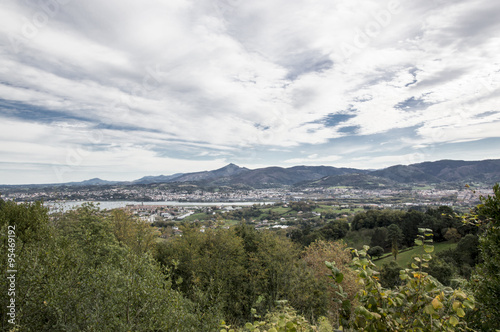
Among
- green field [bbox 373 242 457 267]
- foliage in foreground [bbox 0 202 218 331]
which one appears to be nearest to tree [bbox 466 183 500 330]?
foliage in foreground [bbox 0 202 218 331]

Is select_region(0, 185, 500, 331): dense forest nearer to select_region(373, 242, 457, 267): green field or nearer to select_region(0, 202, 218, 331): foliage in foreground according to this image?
select_region(0, 202, 218, 331): foliage in foreground

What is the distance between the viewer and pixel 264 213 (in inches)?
4119

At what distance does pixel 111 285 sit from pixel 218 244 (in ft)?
47.9

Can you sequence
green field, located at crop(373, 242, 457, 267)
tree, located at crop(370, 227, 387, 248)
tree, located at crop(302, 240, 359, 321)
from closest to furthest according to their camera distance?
tree, located at crop(302, 240, 359, 321)
green field, located at crop(373, 242, 457, 267)
tree, located at crop(370, 227, 387, 248)

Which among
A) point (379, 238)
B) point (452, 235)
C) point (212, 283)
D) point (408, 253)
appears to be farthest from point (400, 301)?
point (379, 238)

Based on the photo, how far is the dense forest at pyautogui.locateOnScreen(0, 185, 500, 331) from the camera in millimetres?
2396

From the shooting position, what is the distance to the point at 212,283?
13609 mm

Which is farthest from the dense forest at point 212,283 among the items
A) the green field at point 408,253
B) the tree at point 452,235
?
the tree at point 452,235

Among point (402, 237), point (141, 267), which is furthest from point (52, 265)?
point (402, 237)

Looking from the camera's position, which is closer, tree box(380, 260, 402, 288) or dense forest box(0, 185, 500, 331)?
dense forest box(0, 185, 500, 331)

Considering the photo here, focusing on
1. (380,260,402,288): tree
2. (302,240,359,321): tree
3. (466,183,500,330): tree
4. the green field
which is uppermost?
(466,183,500,330): tree

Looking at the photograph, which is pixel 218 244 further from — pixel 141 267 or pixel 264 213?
pixel 264 213

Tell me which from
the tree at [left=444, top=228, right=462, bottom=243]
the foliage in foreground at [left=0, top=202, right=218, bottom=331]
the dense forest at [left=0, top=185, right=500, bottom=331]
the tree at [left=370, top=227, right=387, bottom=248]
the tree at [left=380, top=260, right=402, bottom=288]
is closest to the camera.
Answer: the dense forest at [left=0, top=185, right=500, bottom=331]

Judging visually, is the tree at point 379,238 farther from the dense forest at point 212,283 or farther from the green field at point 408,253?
the dense forest at point 212,283
